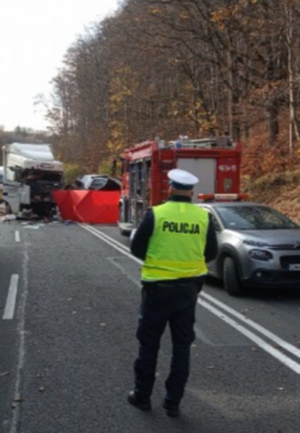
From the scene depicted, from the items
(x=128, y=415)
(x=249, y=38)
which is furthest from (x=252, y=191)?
(x=128, y=415)

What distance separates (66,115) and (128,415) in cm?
7028

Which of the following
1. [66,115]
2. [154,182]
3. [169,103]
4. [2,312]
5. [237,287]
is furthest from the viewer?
[66,115]

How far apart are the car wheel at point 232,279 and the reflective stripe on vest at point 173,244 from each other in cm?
497

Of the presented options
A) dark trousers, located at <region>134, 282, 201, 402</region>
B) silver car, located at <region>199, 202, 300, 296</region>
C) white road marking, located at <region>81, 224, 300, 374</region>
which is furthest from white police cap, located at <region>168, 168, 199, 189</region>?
silver car, located at <region>199, 202, 300, 296</region>

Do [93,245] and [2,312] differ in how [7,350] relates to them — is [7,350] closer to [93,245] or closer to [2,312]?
[2,312]

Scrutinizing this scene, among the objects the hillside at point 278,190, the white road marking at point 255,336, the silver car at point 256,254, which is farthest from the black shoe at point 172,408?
the hillside at point 278,190

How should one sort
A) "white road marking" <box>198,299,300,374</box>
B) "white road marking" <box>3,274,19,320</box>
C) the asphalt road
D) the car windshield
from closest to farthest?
the asphalt road → "white road marking" <box>198,299,300,374</box> → "white road marking" <box>3,274,19,320</box> → the car windshield

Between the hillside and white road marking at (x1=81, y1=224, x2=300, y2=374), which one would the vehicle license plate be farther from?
the hillside

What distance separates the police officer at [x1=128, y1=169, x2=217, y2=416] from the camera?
469cm

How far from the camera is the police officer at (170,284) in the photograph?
15.4 ft

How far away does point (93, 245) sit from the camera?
1678cm

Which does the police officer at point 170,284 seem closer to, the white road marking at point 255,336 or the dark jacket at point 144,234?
the dark jacket at point 144,234

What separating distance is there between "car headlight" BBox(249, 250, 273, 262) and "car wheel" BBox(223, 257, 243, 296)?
1.34ft

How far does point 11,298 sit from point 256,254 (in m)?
3.78
